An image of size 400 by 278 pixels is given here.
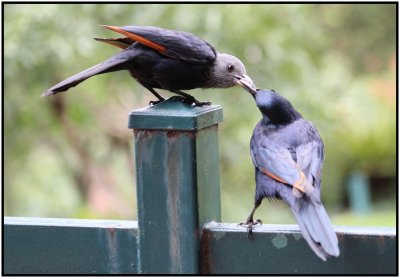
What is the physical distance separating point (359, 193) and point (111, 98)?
4.50 meters

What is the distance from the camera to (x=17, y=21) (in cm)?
591

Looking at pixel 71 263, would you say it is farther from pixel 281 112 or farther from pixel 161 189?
pixel 281 112

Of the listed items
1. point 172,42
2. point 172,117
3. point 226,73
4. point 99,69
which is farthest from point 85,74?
point 226,73

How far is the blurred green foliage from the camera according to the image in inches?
242

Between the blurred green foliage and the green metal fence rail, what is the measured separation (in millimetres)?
3271

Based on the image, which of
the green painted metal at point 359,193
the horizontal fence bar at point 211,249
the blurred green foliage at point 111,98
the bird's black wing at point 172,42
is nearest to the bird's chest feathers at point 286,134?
the horizontal fence bar at point 211,249

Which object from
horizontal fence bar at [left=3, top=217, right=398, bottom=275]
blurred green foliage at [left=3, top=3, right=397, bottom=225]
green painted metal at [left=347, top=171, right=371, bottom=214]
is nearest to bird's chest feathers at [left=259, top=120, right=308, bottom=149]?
horizontal fence bar at [left=3, top=217, right=398, bottom=275]

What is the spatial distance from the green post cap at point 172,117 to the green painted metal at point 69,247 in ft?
1.11

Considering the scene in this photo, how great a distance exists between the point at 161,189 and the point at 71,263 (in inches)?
15.6

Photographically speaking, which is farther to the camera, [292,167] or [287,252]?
[292,167]

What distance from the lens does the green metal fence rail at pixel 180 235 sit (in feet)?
8.54

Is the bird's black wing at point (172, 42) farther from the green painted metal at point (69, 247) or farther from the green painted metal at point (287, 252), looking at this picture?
the green painted metal at point (287, 252)

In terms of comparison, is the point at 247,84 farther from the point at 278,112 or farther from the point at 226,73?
the point at 278,112

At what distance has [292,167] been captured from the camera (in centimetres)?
289
